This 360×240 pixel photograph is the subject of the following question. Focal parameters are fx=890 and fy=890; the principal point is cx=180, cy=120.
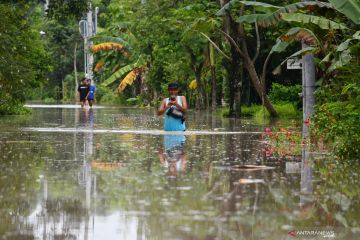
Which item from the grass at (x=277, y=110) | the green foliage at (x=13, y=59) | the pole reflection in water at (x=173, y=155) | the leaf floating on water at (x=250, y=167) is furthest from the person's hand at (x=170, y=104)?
the green foliage at (x=13, y=59)

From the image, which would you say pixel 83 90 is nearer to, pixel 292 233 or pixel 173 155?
pixel 173 155

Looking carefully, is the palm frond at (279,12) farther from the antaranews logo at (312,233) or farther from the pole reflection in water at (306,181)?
the antaranews logo at (312,233)

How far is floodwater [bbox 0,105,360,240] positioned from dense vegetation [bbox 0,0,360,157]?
323 cm

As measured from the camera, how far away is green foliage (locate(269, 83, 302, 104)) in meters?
43.8

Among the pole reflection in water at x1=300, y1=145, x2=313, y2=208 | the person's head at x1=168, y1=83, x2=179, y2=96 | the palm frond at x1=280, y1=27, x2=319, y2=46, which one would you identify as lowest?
the pole reflection in water at x1=300, y1=145, x2=313, y2=208

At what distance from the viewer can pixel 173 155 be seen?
15.6m

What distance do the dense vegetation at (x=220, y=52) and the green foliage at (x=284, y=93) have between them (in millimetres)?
50

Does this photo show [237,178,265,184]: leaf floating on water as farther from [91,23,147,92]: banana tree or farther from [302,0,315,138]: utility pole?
[91,23,147,92]: banana tree

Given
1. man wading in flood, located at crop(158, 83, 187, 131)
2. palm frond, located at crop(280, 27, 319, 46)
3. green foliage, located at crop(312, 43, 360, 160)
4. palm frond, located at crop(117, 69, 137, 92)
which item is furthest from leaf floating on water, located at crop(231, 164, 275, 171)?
palm frond, located at crop(117, 69, 137, 92)

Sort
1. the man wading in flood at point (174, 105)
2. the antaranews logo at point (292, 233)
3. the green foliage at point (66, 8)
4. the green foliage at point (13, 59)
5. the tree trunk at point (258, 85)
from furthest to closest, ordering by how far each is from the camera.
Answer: the tree trunk at point (258, 85)
the green foliage at point (13, 59)
the green foliage at point (66, 8)
the man wading in flood at point (174, 105)
the antaranews logo at point (292, 233)

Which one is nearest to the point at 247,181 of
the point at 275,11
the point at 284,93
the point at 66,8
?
the point at 275,11

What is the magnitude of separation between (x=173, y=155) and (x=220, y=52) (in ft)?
73.2

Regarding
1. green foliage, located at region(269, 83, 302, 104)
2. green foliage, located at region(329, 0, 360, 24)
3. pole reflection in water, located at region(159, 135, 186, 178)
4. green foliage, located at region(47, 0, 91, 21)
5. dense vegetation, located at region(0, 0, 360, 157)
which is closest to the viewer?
pole reflection in water, located at region(159, 135, 186, 178)

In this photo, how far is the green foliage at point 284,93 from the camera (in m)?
43.8
